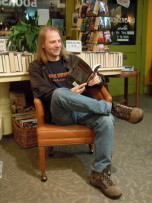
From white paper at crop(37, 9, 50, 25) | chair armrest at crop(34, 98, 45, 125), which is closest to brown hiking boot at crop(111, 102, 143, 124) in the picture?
chair armrest at crop(34, 98, 45, 125)

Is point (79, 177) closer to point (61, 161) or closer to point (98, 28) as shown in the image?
point (61, 161)

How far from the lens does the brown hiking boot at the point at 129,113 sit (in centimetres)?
169

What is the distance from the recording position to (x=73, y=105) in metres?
1.61

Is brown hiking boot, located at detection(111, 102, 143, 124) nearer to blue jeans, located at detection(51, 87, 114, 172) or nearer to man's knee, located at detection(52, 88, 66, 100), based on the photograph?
blue jeans, located at detection(51, 87, 114, 172)

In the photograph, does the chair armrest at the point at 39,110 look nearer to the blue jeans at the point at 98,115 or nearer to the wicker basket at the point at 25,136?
the blue jeans at the point at 98,115

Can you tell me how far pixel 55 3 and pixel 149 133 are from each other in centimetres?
260

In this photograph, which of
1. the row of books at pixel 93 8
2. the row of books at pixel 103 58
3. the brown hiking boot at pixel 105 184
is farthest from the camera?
the row of books at pixel 93 8

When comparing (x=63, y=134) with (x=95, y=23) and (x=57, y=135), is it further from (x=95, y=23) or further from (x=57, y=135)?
(x=95, y=23)

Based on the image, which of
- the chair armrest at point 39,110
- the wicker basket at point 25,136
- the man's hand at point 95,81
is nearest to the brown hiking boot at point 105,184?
the chair armrest at point 39,110

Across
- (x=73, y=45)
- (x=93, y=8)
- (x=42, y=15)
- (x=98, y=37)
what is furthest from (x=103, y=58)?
(x=42, y=15)

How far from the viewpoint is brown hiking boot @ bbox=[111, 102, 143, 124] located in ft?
5.54

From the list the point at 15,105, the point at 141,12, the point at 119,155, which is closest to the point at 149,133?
the point at 119,155

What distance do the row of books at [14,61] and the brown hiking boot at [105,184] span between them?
1152mm

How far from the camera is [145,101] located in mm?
3996
